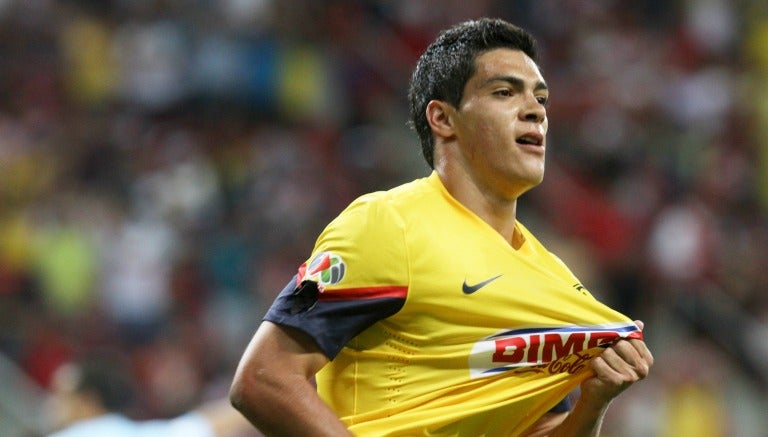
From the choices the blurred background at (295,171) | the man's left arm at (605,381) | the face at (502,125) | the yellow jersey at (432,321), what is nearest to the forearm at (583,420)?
the man's left arm at (605,381)

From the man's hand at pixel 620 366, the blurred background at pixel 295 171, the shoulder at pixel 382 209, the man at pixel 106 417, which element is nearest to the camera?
the shoulder at pixel 382 209

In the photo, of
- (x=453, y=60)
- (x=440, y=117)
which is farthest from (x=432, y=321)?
(x=453, y=60)

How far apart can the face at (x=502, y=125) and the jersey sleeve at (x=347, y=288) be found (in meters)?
0.41

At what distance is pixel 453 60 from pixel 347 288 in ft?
2.53

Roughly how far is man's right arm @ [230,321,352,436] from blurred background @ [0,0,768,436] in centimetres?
610

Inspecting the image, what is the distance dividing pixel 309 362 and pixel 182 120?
911 cm

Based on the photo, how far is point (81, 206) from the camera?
1083 cm

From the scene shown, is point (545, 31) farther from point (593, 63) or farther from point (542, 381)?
point (542, 381)

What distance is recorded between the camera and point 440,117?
3.55m

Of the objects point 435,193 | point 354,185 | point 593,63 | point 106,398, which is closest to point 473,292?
point 435,193

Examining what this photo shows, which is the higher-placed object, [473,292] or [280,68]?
[280,68]

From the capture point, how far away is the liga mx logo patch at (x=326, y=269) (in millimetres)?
3123

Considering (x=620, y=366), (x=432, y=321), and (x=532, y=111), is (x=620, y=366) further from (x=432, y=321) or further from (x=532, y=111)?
(x=532, y=111)

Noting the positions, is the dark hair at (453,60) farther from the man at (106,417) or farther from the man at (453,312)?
the man at (106,417)
